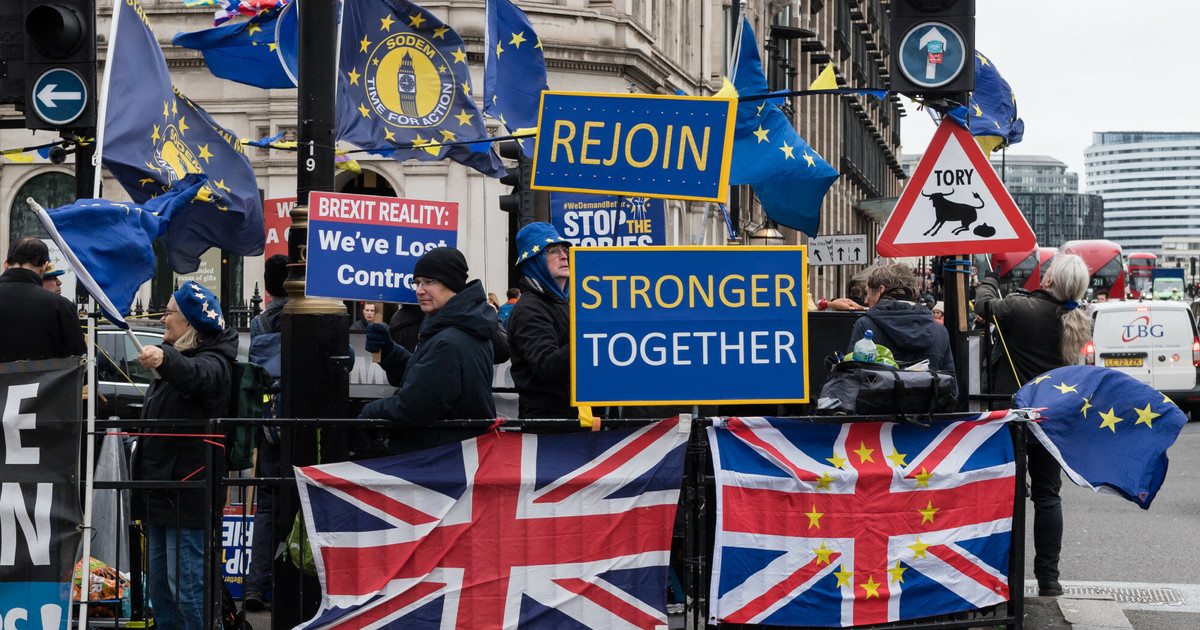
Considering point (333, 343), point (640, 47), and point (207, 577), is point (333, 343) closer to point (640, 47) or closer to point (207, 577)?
point (207, 577)

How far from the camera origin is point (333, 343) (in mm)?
6262

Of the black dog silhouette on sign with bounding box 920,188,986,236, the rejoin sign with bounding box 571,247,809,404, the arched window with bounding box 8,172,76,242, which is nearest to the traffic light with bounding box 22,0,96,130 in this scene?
the rejoin sign with bounding box 571,247,809,404

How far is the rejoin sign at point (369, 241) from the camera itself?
625 centimetres

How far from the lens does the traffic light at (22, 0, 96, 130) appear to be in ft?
28.6

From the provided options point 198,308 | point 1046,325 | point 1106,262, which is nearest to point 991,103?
point 1046,325

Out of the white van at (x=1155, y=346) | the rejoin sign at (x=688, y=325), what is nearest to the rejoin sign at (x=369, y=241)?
the rejoin sign at (x=688, y=325)

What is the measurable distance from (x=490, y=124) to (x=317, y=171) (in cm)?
1843

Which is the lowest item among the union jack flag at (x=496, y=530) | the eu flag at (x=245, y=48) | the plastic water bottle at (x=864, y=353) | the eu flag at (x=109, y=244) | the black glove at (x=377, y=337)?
the union jack flag at (x=496, y=530)

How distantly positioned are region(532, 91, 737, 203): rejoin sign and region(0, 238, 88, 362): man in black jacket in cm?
289

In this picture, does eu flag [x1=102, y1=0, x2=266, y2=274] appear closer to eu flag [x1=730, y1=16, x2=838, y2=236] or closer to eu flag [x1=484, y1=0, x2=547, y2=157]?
eu flag [x1=484, y1=0, x2=547, y2=157]

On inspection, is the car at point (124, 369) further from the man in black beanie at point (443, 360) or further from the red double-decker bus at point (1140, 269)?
the red double-decker bus at point (1140, 269)

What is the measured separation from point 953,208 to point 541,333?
235 cm

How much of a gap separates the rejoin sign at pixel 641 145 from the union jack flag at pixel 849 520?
1.56 metres

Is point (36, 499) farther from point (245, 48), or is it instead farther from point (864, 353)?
point (245, 48)
